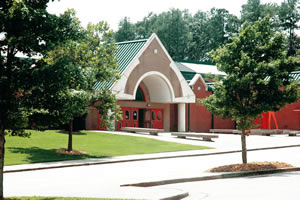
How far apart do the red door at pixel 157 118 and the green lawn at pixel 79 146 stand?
14859mm

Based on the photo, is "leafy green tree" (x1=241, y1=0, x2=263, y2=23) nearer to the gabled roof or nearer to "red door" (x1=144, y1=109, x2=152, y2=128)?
the gabled roof

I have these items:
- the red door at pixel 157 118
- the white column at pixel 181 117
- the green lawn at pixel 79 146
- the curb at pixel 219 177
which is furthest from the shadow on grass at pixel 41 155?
the white column at pixel 181 117

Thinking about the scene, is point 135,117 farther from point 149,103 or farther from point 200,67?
point 200,67

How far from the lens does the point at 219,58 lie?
16.0 metres

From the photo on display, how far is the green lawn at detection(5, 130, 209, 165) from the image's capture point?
1992 centimetres

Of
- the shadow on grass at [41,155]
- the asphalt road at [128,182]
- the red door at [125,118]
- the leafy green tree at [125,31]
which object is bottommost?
the asphalt road at [128,182]

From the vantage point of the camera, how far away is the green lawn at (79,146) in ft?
65.4

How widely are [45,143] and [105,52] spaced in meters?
6.42

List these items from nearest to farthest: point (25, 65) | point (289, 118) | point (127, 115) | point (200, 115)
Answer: point (25, 65) → point (127, 115) → point (200, 115) → point (289, 118)

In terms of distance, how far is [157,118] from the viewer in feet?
155

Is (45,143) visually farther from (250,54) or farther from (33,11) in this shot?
(33,11)

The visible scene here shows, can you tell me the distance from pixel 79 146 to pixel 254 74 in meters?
12.6

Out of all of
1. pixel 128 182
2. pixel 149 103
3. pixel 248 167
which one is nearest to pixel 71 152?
pixel 248 167

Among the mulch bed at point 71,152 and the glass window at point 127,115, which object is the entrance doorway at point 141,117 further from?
the mulch bed at point 71,152
